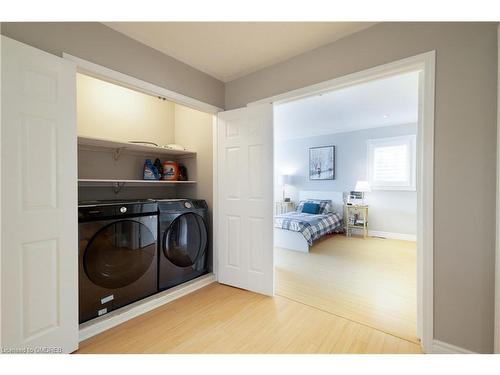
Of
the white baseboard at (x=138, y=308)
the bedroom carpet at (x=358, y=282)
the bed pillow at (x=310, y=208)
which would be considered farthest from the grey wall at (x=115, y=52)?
the bed pillow at (x=310, y=208)

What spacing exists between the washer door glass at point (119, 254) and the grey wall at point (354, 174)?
190 inches

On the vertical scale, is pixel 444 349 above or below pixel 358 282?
above

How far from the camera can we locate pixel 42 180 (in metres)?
1.36

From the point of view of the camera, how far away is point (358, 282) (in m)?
2.73

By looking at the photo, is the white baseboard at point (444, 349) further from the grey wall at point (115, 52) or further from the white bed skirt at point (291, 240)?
the grey wall at point (115, 52)

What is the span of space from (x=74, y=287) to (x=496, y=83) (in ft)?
9.65

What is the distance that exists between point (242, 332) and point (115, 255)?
123 cm

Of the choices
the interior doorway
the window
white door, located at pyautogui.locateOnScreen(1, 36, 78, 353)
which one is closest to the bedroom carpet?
the interior doorway

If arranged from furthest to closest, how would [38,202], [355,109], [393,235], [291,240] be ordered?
[393,235]
[291,240]
[355,109]
[38,202]

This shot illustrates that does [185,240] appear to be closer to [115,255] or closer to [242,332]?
[115,255]

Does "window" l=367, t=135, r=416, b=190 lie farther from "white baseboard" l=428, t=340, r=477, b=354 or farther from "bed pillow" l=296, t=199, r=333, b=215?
"white baseboard" l=428, t=340, r=477, b=354

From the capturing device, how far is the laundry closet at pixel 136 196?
181 centimetres

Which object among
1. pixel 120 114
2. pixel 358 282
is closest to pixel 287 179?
pixel 358 282

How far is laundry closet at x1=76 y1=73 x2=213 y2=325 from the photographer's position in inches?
71.4
